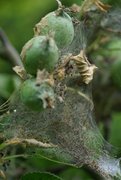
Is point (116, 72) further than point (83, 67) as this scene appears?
Yes

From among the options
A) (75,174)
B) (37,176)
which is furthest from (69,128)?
(75,174)

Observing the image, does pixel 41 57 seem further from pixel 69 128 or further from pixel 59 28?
pixel 69 128

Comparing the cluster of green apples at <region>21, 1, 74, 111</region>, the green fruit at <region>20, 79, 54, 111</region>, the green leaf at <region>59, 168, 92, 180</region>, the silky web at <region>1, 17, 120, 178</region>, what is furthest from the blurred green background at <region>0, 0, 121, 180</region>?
the green fruit at <region>20, 79, 54, 111</region>

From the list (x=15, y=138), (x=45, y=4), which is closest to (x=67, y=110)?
(x=15, y=138)

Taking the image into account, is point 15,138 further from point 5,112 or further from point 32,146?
point 5,112

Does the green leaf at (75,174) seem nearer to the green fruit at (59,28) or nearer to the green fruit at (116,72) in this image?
the green fruit at (116,72)

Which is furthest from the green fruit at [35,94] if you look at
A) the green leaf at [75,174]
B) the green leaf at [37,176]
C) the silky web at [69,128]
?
the green leaf at [75,174]
